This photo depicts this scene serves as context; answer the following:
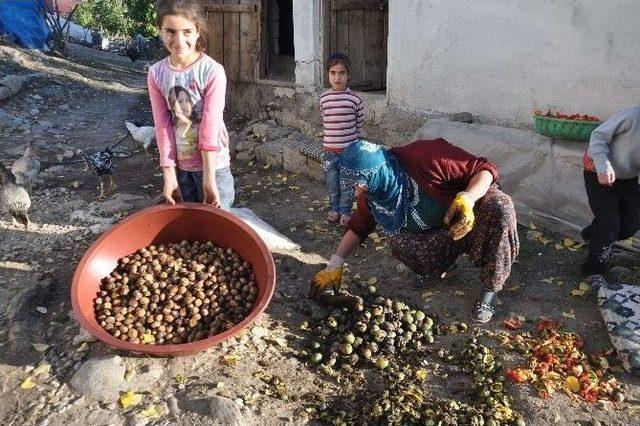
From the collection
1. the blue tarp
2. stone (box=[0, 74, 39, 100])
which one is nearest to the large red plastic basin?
stone (box=[0, 74, 39, 100])

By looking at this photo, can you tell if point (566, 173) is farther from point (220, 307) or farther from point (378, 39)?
point (378, 39)

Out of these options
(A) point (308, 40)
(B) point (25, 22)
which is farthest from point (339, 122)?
(B) point (25, 22)

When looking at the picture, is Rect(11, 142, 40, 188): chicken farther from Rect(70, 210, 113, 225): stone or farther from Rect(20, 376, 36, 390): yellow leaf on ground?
Rect(20, 376, 36, 390): yellow leaf on ground

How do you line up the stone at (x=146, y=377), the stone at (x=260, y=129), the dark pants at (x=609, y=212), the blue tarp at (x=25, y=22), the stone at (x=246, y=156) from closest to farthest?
the stone at (x=146, y=377), the dark pants at (x=609, y=212), the stone at (x=246, y=156), the stone at (x=260, y=129), the blue tarp at (x=25, y=22)

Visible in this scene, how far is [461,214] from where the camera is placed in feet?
9.62

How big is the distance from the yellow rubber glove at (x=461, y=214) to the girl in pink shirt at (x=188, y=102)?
1.42m

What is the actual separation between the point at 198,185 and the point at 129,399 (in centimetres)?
143

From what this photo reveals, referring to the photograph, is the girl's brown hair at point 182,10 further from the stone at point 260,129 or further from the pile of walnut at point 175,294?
the stone at point 260,129

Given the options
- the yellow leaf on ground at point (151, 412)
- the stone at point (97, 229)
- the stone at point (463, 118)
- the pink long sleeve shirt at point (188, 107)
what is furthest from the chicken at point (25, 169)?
the stone at point (463, 118)

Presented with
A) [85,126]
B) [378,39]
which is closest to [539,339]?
[378,39]

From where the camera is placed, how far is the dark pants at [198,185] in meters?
3.48

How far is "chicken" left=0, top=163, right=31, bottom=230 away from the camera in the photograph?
4.59 meters

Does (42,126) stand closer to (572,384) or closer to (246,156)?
(246,156)

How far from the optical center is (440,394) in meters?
2.85
